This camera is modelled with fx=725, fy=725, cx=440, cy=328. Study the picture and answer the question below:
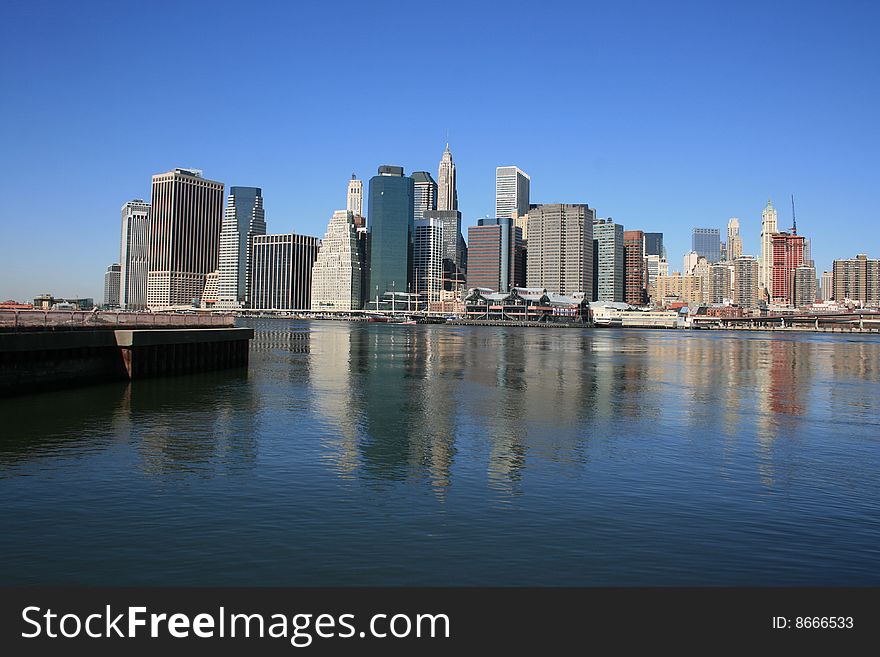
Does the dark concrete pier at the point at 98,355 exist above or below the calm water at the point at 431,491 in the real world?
above

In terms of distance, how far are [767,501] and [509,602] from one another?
1202 cm

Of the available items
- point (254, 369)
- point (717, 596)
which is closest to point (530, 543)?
point (717, 596)

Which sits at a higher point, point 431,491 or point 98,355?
point 98,355

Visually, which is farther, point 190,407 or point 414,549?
point 190,407

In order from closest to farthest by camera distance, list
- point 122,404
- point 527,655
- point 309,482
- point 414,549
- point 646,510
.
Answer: point 527,655 < point 414,549 < point 646,510 < point 309,482 < point 122,404

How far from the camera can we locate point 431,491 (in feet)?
76.9

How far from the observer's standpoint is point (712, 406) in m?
48.5

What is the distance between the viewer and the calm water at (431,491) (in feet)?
53.9

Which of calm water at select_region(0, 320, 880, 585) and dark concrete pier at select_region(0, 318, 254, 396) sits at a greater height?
dark concrete pier at select_region(0, 318, 254, 396)

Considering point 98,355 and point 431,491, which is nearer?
point 431,491

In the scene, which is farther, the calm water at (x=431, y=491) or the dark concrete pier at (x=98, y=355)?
the dark concrete pier at (x=98, y=355)

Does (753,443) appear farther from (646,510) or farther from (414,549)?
(414,549)

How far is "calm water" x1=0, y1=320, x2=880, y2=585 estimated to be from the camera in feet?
53.9

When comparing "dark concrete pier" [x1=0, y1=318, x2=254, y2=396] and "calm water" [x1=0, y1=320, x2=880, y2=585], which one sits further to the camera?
"dark concrete pier" [x1=0, y1=318, x2=254, y2=396]
